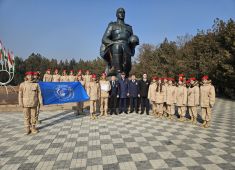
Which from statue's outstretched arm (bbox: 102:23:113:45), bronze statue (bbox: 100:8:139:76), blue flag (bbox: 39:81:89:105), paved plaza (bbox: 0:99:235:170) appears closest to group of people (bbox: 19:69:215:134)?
blue flag (bbox: 39:81:89:105)

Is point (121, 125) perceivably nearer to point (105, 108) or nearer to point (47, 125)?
point (105, 108)

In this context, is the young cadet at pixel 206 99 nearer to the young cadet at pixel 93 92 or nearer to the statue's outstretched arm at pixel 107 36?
the young cadet at pixel 93 92

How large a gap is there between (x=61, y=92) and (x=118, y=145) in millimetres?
3908

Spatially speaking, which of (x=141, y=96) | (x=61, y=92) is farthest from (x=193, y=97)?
(x=61, y=92)

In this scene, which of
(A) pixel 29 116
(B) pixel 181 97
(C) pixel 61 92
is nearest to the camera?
(A) pixel 29 116

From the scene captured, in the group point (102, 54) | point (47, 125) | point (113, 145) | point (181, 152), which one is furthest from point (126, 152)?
point (102, 54)

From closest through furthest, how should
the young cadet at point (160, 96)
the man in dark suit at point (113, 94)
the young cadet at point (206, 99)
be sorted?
the young cadet at point (206, 99) < the young cadet at point (160, 96) < the man in dark suit at point (113, 94)

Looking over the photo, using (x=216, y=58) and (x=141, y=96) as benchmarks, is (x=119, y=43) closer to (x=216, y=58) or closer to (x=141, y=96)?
(x=141, y=96)

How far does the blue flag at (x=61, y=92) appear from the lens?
833cm

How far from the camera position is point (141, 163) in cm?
485

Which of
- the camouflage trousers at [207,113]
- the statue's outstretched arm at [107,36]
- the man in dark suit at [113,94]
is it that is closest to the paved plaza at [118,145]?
the camouflage trousers at [207,113]

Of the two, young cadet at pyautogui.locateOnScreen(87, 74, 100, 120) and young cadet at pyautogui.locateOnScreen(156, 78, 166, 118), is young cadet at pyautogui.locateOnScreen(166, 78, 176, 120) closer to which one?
young cadet at pyautogui.locateOnScreen(156, 78, 166, 118)

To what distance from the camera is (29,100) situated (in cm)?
717

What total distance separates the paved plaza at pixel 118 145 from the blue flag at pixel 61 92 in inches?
37.2
